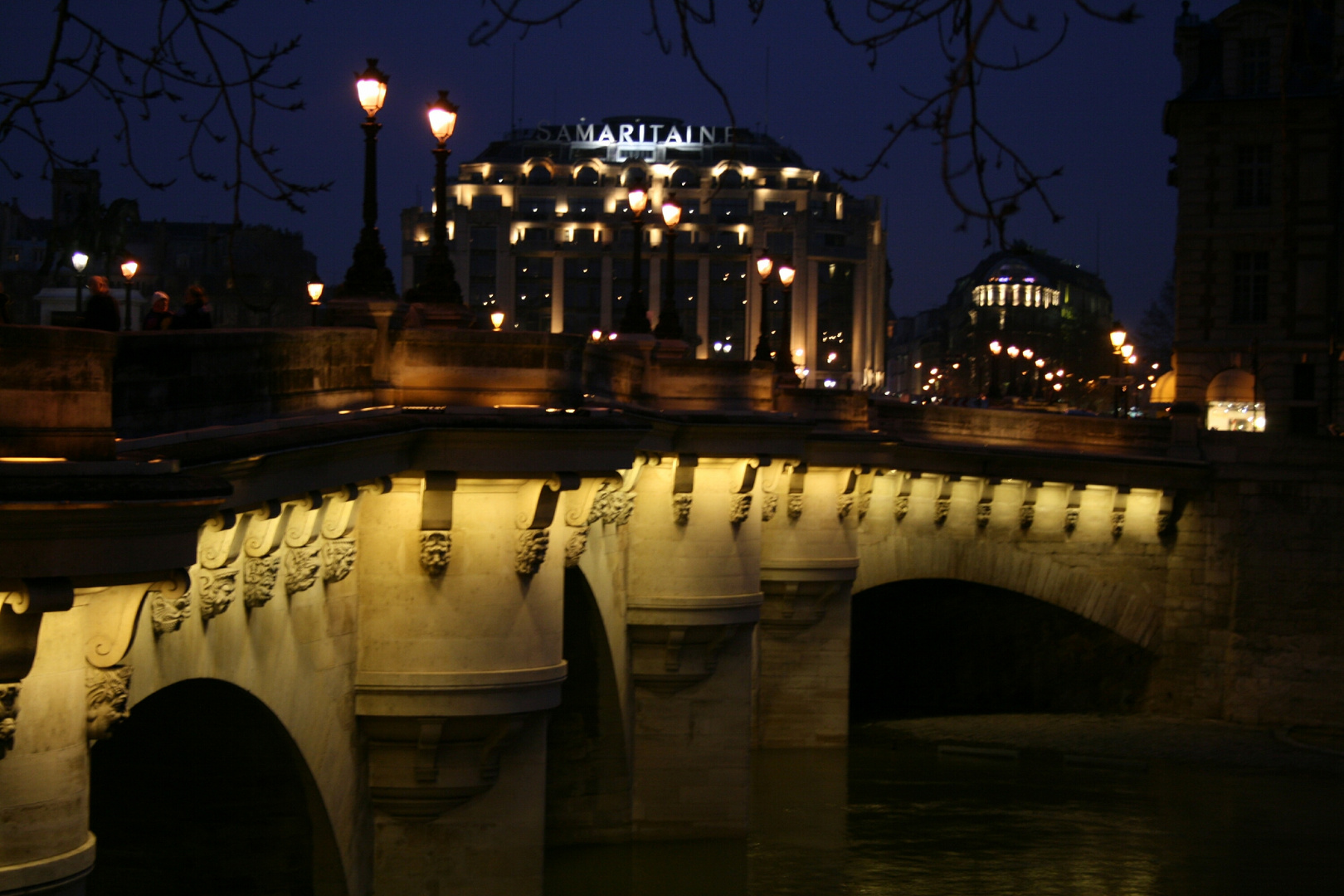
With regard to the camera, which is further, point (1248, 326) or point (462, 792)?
point (1248, 326)

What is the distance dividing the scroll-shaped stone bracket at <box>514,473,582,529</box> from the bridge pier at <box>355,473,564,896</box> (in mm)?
12

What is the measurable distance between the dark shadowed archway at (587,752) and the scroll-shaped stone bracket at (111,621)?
1407 cm

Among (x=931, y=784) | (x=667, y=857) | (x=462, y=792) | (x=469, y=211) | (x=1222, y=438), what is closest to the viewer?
(x=462, y=792)

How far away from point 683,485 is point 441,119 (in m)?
9.48

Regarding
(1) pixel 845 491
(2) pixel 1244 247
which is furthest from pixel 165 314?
(2) pixel 1244 247

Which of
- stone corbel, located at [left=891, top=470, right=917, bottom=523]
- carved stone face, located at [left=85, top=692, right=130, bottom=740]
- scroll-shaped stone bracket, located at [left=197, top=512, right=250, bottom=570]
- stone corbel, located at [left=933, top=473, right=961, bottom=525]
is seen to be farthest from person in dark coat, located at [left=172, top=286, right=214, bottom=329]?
stone corbel, located at [left=933, top=473, right=961, bottom=525]

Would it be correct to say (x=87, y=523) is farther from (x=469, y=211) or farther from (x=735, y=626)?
(x=469, y=211)

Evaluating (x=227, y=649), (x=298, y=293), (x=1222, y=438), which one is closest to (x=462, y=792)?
(x=227, y=649)

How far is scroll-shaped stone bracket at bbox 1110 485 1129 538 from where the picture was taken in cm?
3838

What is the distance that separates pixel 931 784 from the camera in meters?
33.1

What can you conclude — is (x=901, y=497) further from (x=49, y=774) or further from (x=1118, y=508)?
(x=49, y=774)

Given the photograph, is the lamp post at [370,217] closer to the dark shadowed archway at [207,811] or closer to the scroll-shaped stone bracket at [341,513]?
the scroll-shaped stone bracket at [341,513]

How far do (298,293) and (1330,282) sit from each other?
34166 millimetres

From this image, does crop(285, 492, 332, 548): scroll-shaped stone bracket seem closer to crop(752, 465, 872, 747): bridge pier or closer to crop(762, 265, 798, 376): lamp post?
crop(752, 465, 872, 747): bridge pier
